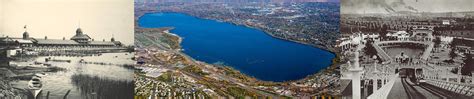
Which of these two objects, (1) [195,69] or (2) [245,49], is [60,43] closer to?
(1) [195,69]

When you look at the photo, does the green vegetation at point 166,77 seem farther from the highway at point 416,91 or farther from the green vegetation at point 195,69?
the highway at point 416,91

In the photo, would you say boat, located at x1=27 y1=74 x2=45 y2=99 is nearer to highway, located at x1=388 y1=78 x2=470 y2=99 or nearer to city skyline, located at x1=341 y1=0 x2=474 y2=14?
city skyline, located at x1=341 y1=0 x2=474 y2=14

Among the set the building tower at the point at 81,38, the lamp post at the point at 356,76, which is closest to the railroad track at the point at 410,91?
the lamp post at the point at 356,76

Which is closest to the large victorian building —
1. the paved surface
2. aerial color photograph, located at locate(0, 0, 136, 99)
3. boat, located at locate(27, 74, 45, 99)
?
aerial color photograph, located at locate(0, 0, 136, 99)

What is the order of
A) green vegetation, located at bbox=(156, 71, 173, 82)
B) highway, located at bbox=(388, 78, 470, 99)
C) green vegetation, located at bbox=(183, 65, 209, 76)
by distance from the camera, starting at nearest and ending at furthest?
1. highway, located at bbox=(388, 78, 470, 99)
2. green vegetation, located at bbox=(183, 65, 209, 76)
3. green vegetation, located at bbox=(156, 71, 173, 82)

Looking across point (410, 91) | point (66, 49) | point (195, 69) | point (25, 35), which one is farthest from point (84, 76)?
point (410, 91)

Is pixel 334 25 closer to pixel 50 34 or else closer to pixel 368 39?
pixel 368 39

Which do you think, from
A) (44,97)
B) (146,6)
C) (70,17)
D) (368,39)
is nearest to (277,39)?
(368,39)
